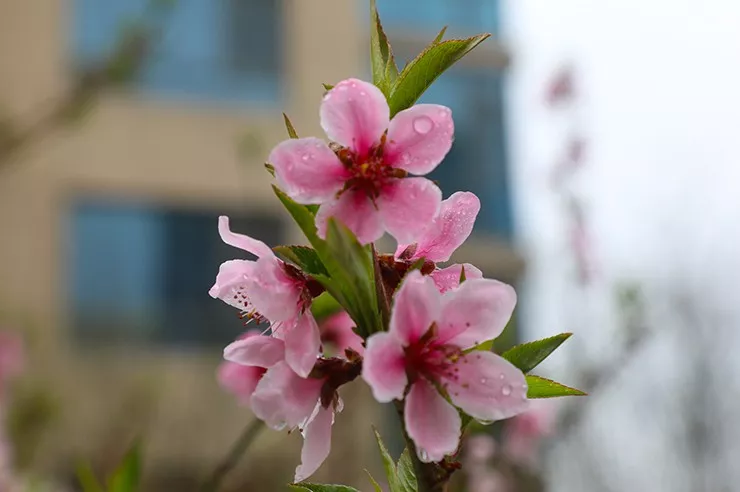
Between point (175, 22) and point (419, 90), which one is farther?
point (175, 22)

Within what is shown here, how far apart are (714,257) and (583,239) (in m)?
2.29

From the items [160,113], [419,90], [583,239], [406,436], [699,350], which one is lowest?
[699,350]

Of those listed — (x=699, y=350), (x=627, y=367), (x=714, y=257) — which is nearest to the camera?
(x=627, y=367)

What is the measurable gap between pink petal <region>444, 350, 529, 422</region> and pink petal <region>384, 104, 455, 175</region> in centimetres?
9

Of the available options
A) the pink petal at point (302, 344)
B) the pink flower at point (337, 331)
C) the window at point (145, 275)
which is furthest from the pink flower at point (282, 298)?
the window at point (145, 275)

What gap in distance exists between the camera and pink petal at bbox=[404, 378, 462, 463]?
0.32 m

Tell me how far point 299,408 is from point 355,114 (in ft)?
0.43

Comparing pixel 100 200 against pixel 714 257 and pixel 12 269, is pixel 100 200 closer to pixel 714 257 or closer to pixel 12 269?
pixel 12 269

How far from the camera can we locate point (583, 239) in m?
1.76

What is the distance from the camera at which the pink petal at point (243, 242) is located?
381mm

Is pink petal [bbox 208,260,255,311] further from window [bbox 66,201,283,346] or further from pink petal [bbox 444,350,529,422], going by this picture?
window [bbox 66,201,283,346]

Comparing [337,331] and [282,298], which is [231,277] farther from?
[337,331]

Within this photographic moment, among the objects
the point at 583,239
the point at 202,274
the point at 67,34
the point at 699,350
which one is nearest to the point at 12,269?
the point at 202,274

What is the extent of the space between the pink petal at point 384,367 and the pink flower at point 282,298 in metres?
0.04
